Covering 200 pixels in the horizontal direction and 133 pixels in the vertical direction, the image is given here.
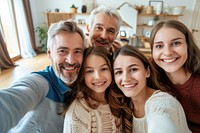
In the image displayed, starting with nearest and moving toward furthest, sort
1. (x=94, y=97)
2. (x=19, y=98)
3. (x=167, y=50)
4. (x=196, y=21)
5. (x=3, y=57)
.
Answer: (x=19, y=98) → (x=167, y=50) → (x=94, y=97) → (x=3, y=57) → (x=196, y=21)

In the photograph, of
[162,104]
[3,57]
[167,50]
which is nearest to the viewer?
[162,104]

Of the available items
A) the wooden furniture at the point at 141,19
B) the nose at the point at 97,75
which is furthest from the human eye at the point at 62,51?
the wooden furniture at the point at 141,19

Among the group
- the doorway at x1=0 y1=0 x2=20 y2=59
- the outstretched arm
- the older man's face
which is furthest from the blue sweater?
the doorway at x1=0 y1=0 x2=20 y2=59

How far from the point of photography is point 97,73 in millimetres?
1104

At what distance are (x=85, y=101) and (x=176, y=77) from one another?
68cm

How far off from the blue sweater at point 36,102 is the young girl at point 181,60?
27.3 inches

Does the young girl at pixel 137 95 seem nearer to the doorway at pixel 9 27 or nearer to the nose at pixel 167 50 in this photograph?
the nose at pixel 167 50

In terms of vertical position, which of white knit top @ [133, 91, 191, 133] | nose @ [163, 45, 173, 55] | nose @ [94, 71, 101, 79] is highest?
nose @ [163, 45, 173, 55]

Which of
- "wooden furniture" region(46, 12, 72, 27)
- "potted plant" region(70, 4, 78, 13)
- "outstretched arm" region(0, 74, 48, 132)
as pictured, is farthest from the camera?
"wooden furniture" region(46, 12, 72, 27)

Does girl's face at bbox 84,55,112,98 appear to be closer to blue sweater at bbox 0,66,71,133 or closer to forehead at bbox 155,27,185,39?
blue sweater at bbox 0,66,71,133

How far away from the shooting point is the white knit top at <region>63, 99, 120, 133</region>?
950mm

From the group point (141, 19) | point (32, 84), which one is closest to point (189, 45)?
point (32, 84)

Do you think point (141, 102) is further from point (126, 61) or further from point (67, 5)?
point (67, 5)

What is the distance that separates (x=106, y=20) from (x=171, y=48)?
745 millimetres
